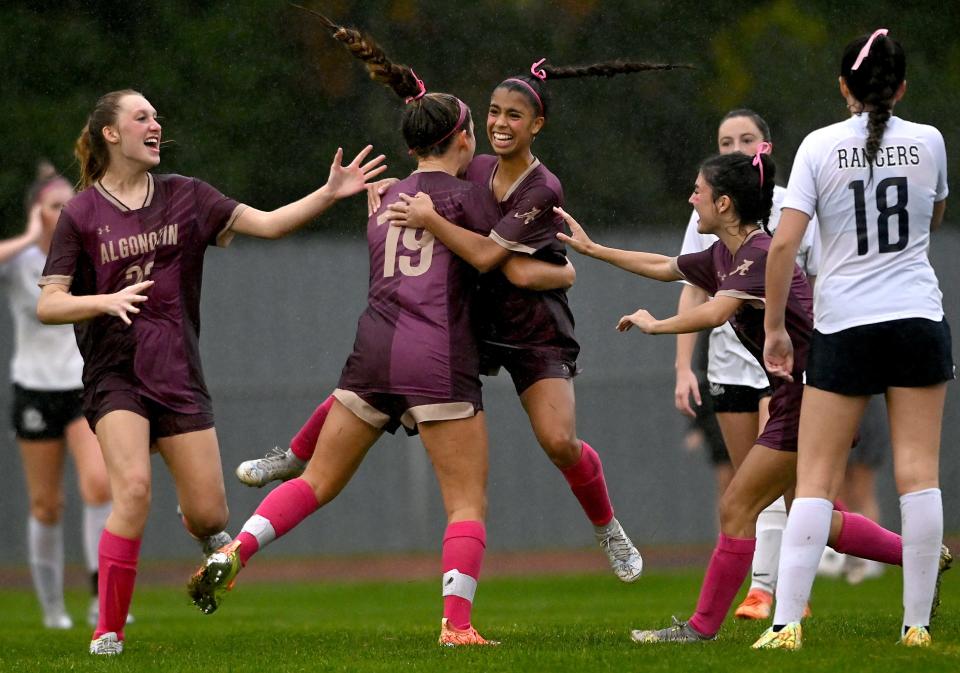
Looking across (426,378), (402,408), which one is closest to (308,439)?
(402,408)

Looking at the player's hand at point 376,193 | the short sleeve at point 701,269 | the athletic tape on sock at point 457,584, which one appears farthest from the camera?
the player's hand at point 376,193

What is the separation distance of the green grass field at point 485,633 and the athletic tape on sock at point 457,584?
21cm

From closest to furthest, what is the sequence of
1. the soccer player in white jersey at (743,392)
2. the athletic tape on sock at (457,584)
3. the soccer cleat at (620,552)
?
the athletic tape on sock at (457,584)
the soccer cleat at (620,552)
the soccer player in white jersey at (743,392)

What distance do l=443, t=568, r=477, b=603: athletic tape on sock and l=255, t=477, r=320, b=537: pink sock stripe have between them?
56cm

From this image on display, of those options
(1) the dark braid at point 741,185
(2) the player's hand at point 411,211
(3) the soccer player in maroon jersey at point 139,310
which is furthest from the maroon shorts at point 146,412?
(1) the dark braid at point 741,185

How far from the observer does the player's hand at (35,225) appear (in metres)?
8.09

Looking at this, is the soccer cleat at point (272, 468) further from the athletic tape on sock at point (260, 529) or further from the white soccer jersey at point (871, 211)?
the white soccer jersey at point (871, 211)

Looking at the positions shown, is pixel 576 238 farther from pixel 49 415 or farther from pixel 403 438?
pixel 403 438

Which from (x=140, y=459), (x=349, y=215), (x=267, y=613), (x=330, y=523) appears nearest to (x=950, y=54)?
(x=349, y=215)

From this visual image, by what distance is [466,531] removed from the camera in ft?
17.0

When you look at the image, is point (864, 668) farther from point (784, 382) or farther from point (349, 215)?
point (349, 215)

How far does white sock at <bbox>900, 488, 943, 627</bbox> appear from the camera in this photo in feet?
15.4

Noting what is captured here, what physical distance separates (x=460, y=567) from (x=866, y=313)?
1.56 metres

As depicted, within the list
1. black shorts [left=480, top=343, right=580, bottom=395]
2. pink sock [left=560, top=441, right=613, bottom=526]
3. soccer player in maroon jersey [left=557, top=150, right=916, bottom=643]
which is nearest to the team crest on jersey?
soccer player in maroon jersey [left=557, top=150, right=916, bottom=643]
